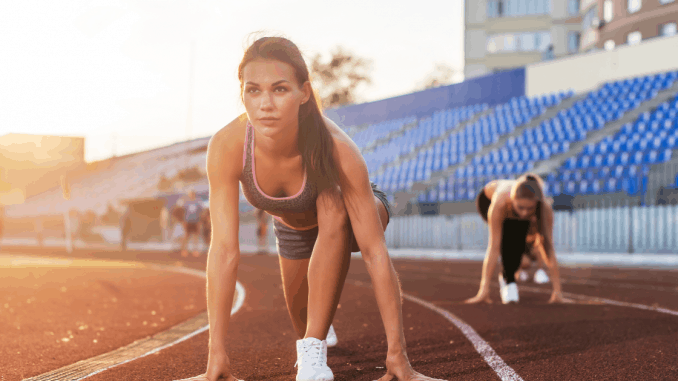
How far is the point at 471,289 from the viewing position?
9.59 meters

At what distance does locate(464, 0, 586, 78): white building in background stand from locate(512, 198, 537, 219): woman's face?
160ft

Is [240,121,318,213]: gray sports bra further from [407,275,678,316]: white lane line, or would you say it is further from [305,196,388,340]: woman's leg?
[407,275,678,316]: white lane line

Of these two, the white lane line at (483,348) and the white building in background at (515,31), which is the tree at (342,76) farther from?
the white lane line at (483,348)

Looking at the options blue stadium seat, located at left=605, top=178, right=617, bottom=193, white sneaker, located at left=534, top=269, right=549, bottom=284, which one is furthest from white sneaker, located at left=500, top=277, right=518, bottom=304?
blue stadium seat, located at left=605, top=178, right=617, bottom=193

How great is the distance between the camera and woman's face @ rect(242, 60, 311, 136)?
3158mm

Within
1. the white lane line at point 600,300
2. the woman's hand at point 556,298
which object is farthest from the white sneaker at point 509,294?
the white lane line at point 600,300

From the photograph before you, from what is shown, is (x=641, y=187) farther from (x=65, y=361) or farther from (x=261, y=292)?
(x=65, y=361)

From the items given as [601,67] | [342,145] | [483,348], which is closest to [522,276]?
[483,348]

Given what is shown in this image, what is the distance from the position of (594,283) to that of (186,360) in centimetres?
797

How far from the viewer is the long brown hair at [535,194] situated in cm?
662

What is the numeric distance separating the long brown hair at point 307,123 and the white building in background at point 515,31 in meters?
52.4

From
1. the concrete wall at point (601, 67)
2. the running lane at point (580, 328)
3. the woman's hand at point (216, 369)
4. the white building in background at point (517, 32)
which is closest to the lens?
the woman's hand at point (216, 369)

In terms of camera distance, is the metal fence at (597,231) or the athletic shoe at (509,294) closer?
the athletic shoe at (509,294)

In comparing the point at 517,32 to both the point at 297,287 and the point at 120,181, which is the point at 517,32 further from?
the point at 297,287
